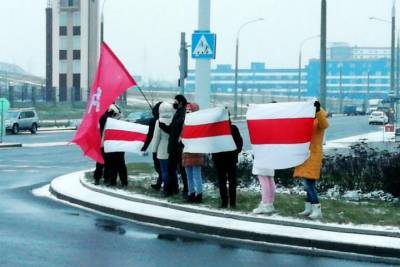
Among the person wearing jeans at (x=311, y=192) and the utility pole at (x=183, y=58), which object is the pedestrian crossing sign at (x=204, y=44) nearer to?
the utility pole at (x=183, y=58)

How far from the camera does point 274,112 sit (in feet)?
41.8

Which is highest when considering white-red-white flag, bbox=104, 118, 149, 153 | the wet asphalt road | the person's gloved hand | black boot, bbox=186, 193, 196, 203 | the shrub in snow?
the person's gloved hand

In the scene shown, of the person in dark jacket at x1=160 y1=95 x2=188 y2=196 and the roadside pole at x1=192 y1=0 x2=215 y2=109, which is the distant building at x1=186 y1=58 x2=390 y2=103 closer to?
the roadside pole at x1=192 y1=0 x2=215 y2=109

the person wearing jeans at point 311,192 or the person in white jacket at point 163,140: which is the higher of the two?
the person in white jacket at point 163,140

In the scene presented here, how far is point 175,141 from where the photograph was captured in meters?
14.2

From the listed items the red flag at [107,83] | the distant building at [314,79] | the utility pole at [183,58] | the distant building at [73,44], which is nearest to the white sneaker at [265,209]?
the red flag at [107,83]

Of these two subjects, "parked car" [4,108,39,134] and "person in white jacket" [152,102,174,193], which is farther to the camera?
"parked car" [4,108,39,134]

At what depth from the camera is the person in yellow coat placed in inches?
465

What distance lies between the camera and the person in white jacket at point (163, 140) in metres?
14.7

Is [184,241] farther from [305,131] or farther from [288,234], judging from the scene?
[305,131]

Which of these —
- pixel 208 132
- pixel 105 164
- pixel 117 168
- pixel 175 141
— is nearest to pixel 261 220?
pixel 208 132

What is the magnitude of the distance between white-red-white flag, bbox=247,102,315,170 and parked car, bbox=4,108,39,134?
1528 inches

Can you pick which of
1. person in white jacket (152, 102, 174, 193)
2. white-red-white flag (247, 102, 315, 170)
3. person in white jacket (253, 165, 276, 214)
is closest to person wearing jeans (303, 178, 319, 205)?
white-red-white flag (247, 102, 315, 170)

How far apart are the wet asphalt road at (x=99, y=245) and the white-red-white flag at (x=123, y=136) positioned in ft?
6.66
